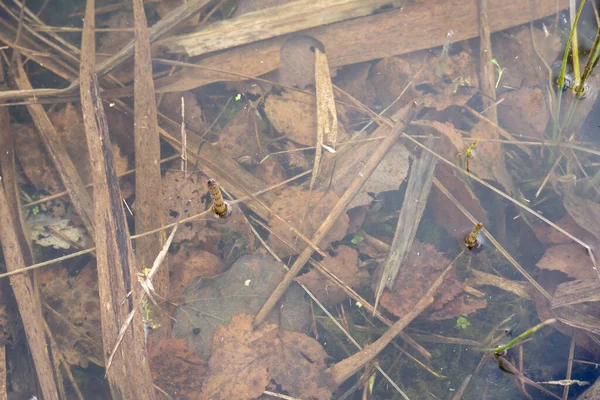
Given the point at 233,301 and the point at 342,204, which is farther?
the point at 342,204

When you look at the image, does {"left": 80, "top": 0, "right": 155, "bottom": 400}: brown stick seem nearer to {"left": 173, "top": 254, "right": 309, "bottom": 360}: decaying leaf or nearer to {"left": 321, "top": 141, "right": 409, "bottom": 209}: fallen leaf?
{"left": 173, "top": 254, "right": 309, "bottom": 360}: decaying leaf

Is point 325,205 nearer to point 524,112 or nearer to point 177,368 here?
point 177,368


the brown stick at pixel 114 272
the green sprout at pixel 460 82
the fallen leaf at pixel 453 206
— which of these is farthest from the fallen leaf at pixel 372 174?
the brown stick at pixel 114 272

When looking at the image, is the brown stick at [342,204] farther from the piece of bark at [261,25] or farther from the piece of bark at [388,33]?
the piece of bark at [261,25]

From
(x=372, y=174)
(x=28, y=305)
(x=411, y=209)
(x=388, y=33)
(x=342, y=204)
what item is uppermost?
(x=388, y=33)

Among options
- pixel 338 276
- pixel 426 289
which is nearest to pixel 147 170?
pixel 338 276

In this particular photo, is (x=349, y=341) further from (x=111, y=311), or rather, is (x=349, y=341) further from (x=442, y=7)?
(x=442, y=7)
